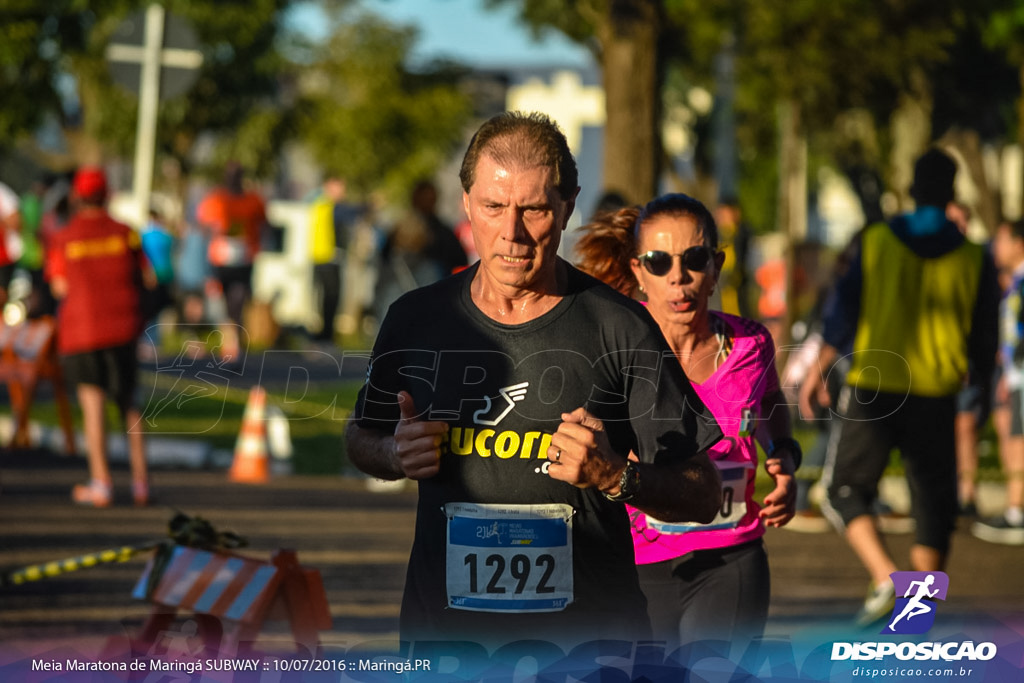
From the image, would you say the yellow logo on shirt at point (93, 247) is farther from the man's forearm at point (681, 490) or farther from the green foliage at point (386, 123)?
the green foliage at point (386, 123)

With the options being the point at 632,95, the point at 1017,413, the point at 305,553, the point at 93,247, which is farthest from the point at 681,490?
the point at 632,95

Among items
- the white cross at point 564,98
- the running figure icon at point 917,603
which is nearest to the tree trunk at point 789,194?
the running figure icon at point 917,603

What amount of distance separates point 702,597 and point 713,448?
1.55 feet

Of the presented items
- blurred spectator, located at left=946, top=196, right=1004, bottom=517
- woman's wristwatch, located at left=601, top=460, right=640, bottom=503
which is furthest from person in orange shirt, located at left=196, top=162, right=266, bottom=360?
woman's wristwatch, located at left=601, top=460, right=640, bottom=503

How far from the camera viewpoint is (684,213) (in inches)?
219

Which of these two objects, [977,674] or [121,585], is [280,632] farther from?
[977,674]

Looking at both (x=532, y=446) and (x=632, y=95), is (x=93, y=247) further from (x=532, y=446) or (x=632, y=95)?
(x=532, y=446)

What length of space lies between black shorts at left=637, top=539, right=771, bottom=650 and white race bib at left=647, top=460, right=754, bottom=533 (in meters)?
0.08

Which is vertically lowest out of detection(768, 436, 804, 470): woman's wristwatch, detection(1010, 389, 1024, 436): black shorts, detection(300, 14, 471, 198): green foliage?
detection(1010, 389, 1024, 436): black shorts

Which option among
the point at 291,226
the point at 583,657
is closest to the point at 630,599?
the point at 583,657

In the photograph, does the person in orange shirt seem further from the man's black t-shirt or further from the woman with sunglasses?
the man's black t-shirt

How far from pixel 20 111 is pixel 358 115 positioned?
56.6ft

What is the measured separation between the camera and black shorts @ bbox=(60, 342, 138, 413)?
11836 mm

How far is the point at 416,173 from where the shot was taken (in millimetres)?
56281
